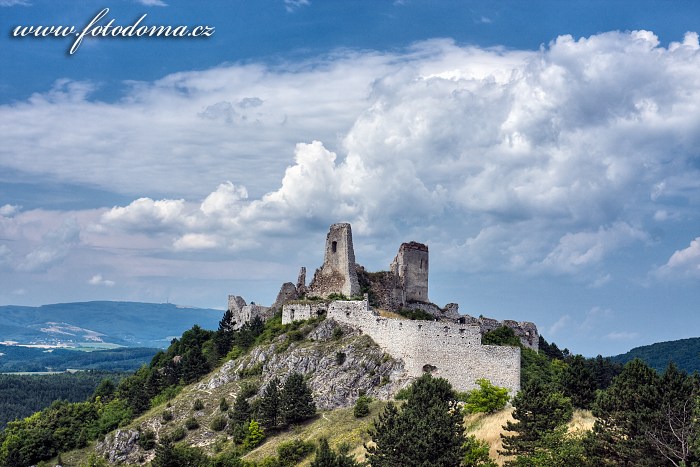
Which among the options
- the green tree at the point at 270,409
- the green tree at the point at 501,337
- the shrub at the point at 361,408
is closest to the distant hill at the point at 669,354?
the green tree at the point at 501,337

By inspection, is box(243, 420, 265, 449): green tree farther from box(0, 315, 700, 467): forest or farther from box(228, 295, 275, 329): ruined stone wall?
box(228, 295, 275, 329): ruined stone wall

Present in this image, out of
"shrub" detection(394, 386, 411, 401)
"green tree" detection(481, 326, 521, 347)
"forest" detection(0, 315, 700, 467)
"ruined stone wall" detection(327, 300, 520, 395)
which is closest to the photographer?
"forest" detection(0, 315, 700, 467)

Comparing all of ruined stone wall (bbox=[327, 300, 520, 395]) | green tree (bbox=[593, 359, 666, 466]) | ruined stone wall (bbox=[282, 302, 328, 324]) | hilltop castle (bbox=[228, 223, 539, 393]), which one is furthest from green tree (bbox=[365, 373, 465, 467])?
ruined stone wall (bbox=[282, 302, 328, 324])

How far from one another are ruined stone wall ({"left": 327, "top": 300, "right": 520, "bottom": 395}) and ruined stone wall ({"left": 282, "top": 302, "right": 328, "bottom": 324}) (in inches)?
436

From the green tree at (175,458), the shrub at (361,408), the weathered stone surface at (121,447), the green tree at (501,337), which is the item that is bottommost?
the weathered stone surface at (121,447)

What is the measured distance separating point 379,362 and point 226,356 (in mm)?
20556

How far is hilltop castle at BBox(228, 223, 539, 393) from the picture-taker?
57500 mm

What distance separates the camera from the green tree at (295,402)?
60344mm

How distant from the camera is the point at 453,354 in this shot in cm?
5812

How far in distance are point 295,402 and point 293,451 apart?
20.4 feet

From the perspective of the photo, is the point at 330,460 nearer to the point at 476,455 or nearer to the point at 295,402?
the point at 476,455

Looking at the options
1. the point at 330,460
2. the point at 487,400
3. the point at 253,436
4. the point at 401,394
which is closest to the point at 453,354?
the point at 401,394

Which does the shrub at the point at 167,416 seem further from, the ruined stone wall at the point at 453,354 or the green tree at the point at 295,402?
the ruined stone wall at the point at 453,354

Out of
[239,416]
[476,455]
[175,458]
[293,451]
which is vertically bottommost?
[175,458]
